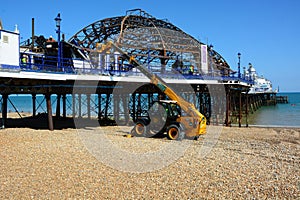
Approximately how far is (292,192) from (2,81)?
15.0 m

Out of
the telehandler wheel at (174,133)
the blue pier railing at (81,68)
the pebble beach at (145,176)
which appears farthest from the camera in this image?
the blue pier railing at (81,68)

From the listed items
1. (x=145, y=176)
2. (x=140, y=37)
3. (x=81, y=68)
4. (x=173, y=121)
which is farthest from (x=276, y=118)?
(x=145, y=176)

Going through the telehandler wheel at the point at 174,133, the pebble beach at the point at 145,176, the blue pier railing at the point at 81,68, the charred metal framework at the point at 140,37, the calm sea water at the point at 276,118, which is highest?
the charred metal framework at the point at 140,37

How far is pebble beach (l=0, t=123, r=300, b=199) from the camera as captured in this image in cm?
766

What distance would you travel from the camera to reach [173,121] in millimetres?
16016

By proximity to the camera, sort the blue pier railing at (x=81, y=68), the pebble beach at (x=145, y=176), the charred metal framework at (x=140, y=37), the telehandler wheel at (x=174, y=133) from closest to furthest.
Answer: the pebble beach at (x=145, y=176)
the telehandler wheel at (x=174, y=133)
the blue pier railing at (x=81, y=68)
the charred metal framework at (x=140, y=37)

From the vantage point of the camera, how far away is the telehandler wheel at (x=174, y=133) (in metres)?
15.5

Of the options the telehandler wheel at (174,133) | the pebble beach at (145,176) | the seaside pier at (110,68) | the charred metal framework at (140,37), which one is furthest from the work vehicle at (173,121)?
the charred metal framework at (140,37)

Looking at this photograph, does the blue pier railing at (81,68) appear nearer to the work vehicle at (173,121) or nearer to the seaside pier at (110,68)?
the seaside pier at (110,68)

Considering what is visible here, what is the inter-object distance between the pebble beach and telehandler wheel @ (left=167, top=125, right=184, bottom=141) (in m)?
2.50

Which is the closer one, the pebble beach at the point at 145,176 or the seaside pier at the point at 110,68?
the pebble beach at the point at 145,176

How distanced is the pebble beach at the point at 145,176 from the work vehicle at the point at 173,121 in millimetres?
2659

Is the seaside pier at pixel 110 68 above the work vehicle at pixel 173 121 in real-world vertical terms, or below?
above

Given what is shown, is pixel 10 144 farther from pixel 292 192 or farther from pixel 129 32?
pixel 129 32
